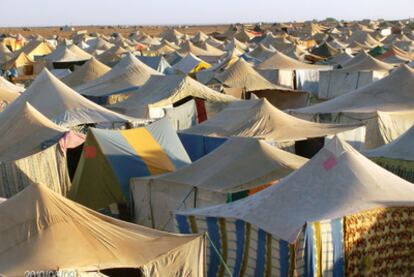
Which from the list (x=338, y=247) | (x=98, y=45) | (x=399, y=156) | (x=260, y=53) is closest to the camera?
(x=338, y=247)

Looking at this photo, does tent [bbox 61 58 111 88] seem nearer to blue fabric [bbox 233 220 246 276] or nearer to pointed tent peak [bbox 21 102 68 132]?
pointed tent peak [bbox 21 102 68 132]

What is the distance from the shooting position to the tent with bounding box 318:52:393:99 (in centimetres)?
2370

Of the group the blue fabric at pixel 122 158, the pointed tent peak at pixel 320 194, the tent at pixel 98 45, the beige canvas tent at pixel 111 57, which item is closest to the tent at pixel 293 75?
the beige canvas tent at pixel 111 57

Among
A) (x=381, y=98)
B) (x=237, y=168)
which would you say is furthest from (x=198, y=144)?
(x=381, y=98)

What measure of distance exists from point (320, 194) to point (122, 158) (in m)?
5.19

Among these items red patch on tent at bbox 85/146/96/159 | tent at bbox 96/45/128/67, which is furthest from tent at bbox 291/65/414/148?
tent at bbox 96/45/128/67

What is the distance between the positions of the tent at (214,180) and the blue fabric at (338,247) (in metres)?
2.77

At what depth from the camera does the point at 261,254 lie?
324 inches

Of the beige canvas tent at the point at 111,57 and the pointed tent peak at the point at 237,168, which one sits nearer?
the pointed tent peak at the point at 237,168

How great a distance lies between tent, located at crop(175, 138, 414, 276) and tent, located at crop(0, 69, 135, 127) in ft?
27.0

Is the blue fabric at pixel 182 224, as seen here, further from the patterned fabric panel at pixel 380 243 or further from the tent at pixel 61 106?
the tent at pixel 61 106

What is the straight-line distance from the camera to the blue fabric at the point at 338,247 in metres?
7.70

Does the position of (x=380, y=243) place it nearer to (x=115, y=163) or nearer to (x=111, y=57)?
(x=115, y=163)

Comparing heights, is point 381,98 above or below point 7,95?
below
